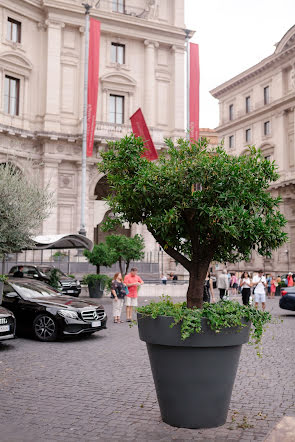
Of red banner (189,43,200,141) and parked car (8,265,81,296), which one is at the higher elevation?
red banner (189,43,200,141)

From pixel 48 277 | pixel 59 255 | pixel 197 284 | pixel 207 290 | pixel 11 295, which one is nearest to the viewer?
pixel 197 284

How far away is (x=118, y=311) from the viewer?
14836 mm

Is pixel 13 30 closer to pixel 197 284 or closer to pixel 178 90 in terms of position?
pixel 178 90

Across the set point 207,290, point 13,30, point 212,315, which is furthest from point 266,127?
point 212,315

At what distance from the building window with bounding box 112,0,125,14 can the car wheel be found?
3373 centimetres

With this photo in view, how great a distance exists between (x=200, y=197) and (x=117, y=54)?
1430 inches

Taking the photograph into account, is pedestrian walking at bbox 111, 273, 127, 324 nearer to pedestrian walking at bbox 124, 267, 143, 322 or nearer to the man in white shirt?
→ pedestrian walking at bbox 124, 267, 143, 322

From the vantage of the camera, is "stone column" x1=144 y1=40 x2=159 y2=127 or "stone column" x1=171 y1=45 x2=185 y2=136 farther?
"stone column" x1=171 y1=45 x2=185 y2=136

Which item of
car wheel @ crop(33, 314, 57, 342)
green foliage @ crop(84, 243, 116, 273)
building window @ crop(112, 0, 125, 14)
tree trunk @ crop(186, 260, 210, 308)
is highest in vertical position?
building window @ crop(112, 0, 125, 14)

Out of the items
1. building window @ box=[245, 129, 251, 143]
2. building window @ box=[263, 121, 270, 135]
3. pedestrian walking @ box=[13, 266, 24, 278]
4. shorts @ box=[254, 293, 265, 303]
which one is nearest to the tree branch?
shorts @ box=[254, 293, 265, 303]

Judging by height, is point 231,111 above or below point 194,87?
above

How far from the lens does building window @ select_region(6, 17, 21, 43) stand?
3503 centimetres

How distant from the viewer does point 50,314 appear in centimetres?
1157

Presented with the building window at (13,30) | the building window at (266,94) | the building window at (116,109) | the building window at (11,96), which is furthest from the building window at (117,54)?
the building window at (266,94)
